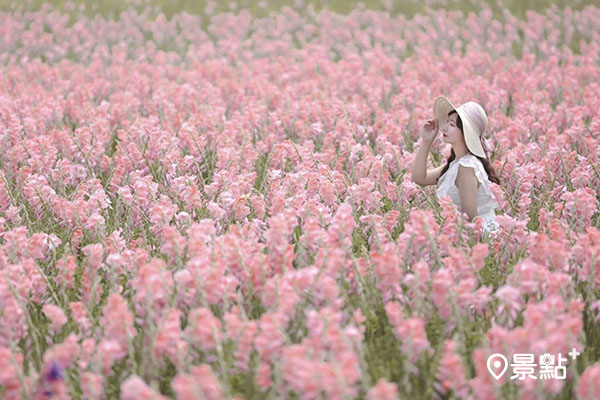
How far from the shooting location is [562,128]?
6.36 m

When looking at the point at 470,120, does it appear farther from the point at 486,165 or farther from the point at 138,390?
the point at 138,390

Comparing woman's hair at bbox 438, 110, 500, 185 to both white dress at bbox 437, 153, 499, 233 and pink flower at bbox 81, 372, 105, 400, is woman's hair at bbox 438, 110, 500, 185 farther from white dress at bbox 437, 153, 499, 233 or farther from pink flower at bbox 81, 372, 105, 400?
pink flower at bbox 81, 372, 105, 400

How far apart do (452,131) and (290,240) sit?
114 centimetres

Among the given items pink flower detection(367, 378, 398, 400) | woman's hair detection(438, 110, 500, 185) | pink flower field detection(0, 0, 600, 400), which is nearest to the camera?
pink flower detection(367, 378, 398, 400)

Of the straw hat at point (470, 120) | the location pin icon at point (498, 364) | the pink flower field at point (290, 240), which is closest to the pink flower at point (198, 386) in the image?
the pink flower field at point (290, 240)

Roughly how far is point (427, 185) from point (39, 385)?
2850mm

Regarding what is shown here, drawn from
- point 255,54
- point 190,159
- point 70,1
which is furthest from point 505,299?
point 70,1

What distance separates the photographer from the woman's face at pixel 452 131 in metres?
4.44

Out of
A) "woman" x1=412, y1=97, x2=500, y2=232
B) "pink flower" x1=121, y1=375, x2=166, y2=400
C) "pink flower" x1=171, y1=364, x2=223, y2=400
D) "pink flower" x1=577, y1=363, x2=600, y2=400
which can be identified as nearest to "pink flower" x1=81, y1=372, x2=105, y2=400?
"pink flower" x1=121, y1=375, x2=166, y2=400

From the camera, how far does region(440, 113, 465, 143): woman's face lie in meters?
4.44

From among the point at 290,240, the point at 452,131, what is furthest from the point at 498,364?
the point at 452,131

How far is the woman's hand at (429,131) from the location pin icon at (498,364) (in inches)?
80.6

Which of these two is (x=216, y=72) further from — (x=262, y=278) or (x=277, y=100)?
(x=262, y=278)

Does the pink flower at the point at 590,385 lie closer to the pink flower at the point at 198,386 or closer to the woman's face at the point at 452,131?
the pink flower at the point at 198,386
